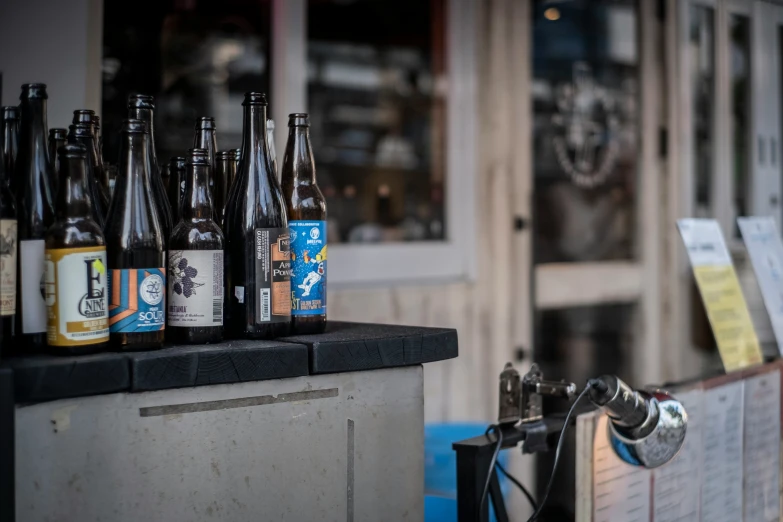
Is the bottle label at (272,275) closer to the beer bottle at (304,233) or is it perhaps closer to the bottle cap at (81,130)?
the beer bottle at (304,233)

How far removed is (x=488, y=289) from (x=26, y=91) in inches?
88.7

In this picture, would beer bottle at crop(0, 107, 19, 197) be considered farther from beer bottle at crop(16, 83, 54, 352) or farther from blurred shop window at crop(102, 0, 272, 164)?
blurred shop window at crop(102, 0, 272, 164)

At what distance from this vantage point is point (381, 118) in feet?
10.5

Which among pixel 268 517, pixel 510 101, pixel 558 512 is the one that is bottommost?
pixel 558 512

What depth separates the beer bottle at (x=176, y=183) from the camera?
4.45 feet

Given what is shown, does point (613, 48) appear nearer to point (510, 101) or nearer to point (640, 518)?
point (510, 101)

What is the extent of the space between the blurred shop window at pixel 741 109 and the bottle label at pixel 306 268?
11.1 ft

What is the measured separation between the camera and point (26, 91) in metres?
1.16

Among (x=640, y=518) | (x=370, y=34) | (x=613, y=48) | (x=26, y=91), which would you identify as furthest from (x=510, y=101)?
(x=26, y=91)

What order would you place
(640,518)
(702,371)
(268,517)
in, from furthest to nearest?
(702,371) < (640,518) < (268,517)

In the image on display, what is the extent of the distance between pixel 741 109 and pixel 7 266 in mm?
3992

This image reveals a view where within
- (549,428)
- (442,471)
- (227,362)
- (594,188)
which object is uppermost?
(594,188)

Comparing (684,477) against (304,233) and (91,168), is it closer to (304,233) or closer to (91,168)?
(304,233)

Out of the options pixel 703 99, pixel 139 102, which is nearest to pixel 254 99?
pixel 139 102
